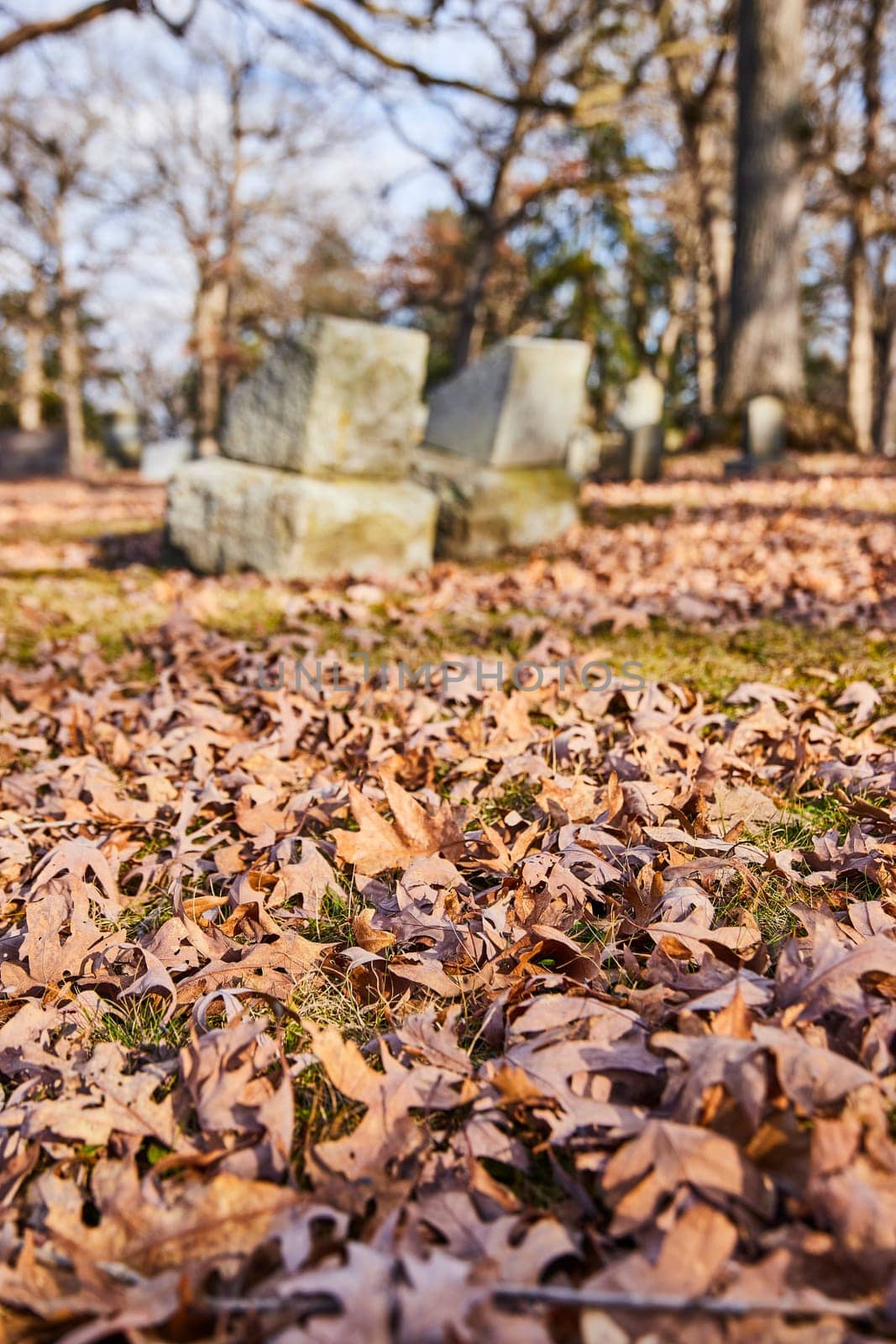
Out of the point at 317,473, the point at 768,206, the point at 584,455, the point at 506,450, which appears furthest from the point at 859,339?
the point at 317,473

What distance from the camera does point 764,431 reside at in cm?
1088

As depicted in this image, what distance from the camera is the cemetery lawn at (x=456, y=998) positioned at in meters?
1.01

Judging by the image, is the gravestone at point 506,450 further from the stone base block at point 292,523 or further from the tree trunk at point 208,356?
the tree trunk at point 208,356

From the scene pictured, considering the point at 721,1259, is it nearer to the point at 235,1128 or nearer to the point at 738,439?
the point at 235,1128

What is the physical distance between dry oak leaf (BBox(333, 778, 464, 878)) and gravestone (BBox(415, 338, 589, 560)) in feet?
14.4

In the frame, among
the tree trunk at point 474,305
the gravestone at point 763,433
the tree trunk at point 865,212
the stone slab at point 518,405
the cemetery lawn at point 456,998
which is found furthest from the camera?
the tree trunk at point 865,212

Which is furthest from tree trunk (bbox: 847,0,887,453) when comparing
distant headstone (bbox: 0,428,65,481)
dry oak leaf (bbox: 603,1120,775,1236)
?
distant headstone (bbox: 0,428,65,481)

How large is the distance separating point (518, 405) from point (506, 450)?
1.21 feet

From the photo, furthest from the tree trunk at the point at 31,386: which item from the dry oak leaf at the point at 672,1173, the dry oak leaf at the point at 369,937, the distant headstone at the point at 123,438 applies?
the dry oak leaf at the point at 672,1173

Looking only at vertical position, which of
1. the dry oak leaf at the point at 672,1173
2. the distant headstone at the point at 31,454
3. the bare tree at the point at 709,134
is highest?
the bare tree at the point at 709,134

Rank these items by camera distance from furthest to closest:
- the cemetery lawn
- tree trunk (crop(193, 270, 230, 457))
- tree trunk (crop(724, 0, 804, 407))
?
tree trunk (crop(193, 270, 230, 457)) → tree trunk (crop(724, 0, 804, 407)) → the cemetery lawn

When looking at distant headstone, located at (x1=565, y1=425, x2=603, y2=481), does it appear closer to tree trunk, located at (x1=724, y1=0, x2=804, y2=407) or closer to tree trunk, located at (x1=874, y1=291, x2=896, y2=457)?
tree trunk, located at (x1=724, y1=0, x2=804, y2=407)

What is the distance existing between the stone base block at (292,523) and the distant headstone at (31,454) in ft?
65.8

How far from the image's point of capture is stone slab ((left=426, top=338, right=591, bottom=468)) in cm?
688
